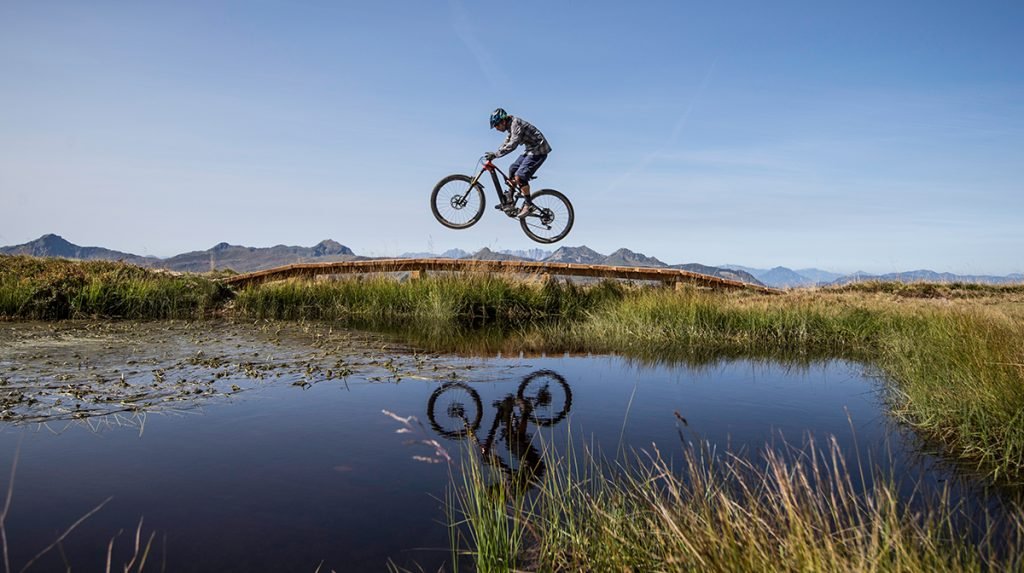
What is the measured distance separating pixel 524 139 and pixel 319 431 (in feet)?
27.8

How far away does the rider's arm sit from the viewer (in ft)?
41.7

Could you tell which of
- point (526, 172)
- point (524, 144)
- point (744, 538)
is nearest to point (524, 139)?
point (524, 144)

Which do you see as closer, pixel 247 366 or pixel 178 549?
pixel 178 549

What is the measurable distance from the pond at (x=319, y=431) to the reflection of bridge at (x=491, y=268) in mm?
7712

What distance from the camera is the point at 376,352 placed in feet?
→ 34.0

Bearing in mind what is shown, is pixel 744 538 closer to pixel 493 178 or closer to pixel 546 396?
pixel 546 396

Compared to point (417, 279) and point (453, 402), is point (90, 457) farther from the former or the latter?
point (417, 279)

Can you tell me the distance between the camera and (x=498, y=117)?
496 inches

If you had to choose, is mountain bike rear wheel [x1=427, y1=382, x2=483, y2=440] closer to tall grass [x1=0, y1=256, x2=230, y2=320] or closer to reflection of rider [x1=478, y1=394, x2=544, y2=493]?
reflection of rider [x1=478, y1=394, x2=544, y2=493]

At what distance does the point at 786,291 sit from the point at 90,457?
57.4ft

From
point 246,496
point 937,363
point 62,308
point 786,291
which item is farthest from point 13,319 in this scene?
point 786,291

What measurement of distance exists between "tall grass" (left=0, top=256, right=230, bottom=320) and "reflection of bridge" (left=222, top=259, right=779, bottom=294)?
1536 mm

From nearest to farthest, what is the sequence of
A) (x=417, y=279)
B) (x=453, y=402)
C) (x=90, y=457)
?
(x=90, y=457) < (x=453, y=402) < (x=417, y=279)

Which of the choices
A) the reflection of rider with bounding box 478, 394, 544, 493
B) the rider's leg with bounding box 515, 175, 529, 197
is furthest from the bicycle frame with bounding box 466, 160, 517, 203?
the reflection of rider with bounding box 478, 394, 544, 493
